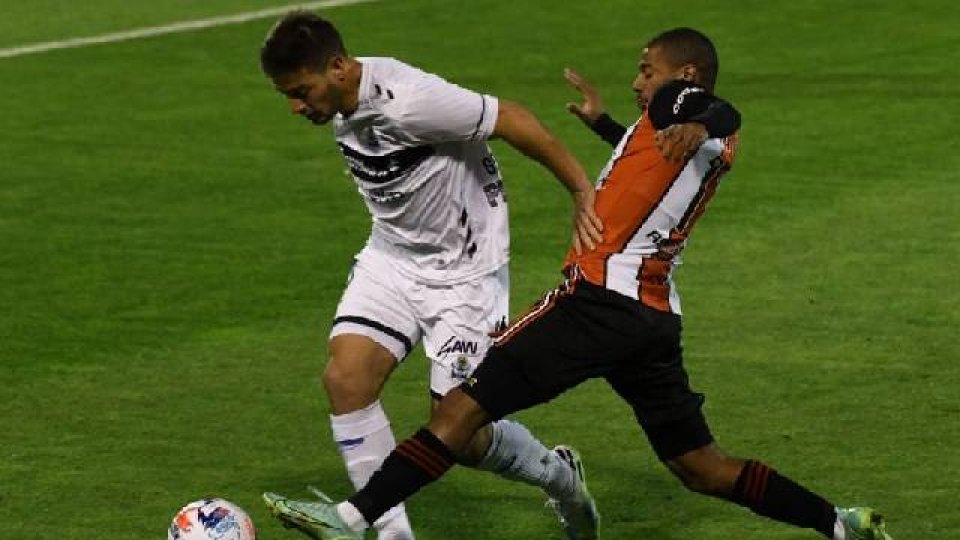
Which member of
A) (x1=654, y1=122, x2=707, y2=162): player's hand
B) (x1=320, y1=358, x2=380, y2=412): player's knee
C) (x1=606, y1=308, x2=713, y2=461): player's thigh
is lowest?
(x1=320, y1=358, x2=380, y2=412): player's knee

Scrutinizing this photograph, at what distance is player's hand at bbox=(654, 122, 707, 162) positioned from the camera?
355 inches

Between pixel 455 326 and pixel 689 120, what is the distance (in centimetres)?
133

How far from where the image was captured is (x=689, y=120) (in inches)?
356

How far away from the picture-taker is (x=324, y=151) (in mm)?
19031

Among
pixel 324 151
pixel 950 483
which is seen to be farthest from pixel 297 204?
pixel 950 483

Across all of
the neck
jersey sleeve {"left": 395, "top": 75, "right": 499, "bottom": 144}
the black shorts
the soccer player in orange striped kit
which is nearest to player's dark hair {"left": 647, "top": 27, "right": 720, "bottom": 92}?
the soccer player in orange striped kit

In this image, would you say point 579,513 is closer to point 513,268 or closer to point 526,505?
point 526,505

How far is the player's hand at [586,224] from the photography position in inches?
365

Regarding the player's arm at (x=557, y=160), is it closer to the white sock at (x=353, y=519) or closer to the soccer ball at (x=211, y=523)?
the white sock at (x=353, y=519)

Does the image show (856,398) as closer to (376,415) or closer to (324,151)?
(376,415)

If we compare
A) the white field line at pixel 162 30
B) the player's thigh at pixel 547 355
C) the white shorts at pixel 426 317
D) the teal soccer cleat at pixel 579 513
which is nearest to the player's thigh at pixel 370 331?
the white shorts at pixel 426 317

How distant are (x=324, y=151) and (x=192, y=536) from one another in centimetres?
999

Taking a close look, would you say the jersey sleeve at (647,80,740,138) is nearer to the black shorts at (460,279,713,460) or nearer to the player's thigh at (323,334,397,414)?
the black shorts at (460,279,713,460)

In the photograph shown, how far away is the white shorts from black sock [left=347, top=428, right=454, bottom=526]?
2.42ft
